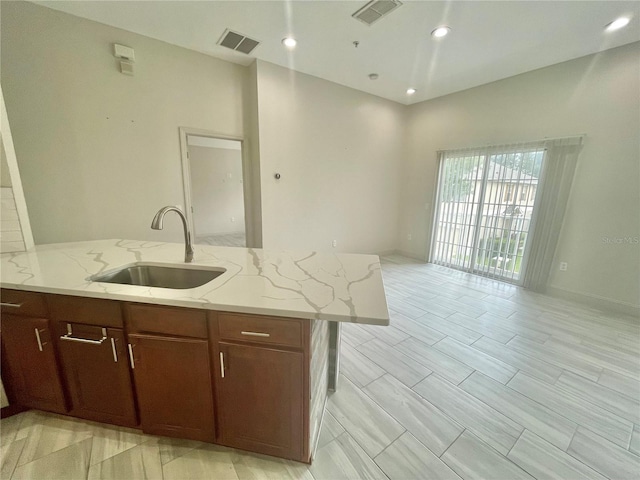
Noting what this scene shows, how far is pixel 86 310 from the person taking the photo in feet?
4.05

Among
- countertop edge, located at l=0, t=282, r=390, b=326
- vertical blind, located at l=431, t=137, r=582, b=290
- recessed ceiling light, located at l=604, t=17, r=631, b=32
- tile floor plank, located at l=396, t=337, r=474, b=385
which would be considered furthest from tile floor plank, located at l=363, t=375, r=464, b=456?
recessed ceiling light, located at l=604, t=17, r=631, b=32

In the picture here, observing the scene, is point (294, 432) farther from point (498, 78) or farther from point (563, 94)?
point (498, 78)

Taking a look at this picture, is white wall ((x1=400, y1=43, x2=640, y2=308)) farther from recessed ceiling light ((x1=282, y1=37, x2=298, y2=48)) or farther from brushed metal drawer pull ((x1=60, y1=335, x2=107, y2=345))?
brushed metal drawer pull ((x1=60, y1=335, x2=107, y2=345))

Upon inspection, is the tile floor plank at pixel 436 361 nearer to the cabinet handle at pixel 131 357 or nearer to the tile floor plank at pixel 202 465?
the tile floor plank at pixel 202 465

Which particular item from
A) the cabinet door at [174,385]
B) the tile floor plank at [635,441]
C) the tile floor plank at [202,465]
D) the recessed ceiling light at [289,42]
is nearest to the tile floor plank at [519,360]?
the tile floor plank at [635,441]

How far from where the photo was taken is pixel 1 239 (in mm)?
1700

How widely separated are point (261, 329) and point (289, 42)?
10.5 ft

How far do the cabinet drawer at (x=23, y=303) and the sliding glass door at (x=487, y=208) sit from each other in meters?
4.95

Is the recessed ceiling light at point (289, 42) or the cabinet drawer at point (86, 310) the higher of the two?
the recessed ceiling light at point (289, 42)

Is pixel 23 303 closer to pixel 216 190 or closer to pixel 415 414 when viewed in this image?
pixel 415 414

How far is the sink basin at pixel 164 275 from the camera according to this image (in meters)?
1.59

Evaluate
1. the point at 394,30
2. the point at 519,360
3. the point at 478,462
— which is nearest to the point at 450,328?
the point at 519,360

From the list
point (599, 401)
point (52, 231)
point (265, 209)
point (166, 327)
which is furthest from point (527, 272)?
point (52, 231)

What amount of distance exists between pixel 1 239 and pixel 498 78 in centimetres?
570
